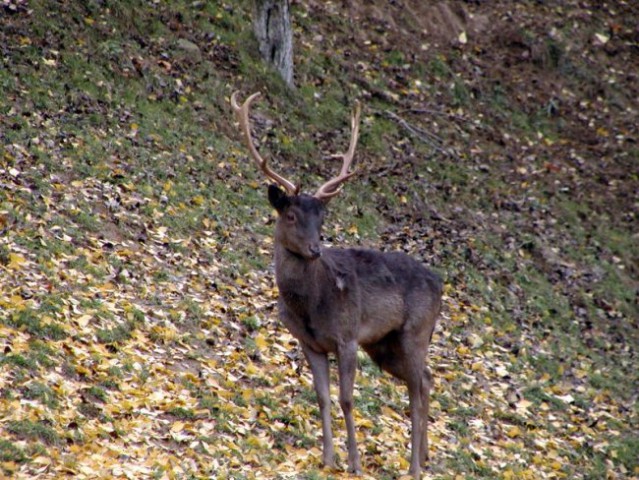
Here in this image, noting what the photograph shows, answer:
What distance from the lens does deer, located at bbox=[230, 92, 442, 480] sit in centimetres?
949

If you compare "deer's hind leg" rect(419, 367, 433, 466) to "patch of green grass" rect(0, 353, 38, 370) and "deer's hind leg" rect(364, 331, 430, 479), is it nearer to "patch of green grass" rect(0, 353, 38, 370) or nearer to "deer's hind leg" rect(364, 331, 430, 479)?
"deer's hind leg" rect(364, 331, 430, 479)

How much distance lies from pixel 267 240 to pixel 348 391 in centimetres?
629

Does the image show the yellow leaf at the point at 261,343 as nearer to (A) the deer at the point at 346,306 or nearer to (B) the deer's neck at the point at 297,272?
(A) the deer at the point at 346,306

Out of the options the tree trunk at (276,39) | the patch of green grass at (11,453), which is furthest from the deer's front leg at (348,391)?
the tree trunk at (276,39)

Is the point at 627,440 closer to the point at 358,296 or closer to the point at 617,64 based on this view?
the point at 358,296

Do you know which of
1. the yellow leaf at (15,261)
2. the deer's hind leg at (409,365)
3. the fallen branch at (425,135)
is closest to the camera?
the deer's hind leg at (409,365)

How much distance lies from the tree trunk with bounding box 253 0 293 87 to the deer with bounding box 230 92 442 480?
994 cm

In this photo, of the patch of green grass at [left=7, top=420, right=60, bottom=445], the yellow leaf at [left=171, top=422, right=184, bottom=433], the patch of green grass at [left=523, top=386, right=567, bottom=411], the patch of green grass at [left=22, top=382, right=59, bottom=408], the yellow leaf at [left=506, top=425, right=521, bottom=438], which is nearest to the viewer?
the patch of green grass at [left=7, top=420, right=60, bottom=445]

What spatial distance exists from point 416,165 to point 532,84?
639 cm

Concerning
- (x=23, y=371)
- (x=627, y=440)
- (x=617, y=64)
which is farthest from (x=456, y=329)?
(x=617, y=64)

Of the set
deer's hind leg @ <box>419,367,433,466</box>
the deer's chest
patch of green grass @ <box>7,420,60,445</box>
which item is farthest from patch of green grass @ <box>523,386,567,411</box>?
patch of green grass @ <box>7,420,60,445</box>

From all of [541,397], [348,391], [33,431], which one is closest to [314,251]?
[348,391]

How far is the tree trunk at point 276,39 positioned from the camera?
2005cm

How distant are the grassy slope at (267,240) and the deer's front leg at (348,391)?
1.54ft
